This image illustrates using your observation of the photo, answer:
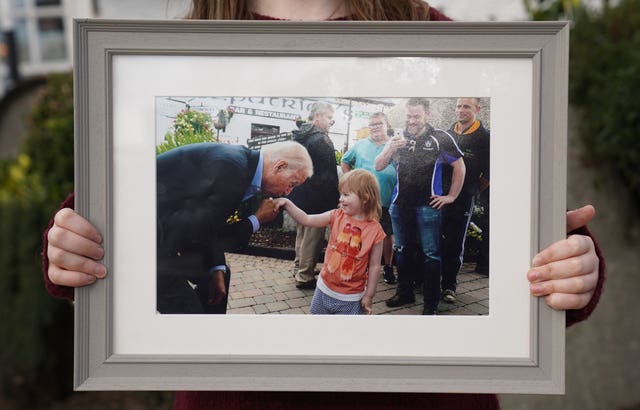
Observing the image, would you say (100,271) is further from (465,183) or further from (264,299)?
(465,183)

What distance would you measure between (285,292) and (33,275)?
7.89 feet

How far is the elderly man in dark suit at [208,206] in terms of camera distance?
3.47ft

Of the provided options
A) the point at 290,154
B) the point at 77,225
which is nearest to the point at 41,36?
the point at 77,225

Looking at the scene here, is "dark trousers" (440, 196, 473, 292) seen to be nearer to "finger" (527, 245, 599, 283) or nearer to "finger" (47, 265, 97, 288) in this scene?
"finger" (527, 245, 599, 283)

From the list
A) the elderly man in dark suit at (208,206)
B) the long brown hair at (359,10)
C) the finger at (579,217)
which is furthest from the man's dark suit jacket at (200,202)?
the finger at (579,217)

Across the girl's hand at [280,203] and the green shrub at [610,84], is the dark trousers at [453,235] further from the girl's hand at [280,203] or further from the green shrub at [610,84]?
the green shrub at [610,84]

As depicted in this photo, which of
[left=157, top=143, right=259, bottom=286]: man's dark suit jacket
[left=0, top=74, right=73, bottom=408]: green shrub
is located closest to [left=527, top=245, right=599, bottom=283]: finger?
[left=157, top=143, right=259, bottom=286]: man's dark suit jacket

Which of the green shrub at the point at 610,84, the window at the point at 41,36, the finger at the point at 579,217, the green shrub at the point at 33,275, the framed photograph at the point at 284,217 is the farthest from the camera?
the window at the point at 41,36

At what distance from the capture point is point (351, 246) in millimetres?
1055

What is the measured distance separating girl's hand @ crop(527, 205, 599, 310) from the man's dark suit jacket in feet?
1.79

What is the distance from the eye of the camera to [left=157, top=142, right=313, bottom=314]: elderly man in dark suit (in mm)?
1059

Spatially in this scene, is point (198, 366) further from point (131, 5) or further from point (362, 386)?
point (131, 5)

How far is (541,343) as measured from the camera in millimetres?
1060

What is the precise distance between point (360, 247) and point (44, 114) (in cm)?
298
